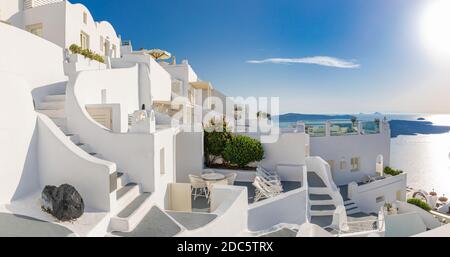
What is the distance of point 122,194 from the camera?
7465mm

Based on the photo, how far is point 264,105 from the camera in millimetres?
18781

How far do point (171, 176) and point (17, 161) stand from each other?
536 centimetres

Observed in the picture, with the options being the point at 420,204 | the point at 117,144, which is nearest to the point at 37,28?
the point at 117,144

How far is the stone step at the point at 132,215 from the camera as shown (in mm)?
6305

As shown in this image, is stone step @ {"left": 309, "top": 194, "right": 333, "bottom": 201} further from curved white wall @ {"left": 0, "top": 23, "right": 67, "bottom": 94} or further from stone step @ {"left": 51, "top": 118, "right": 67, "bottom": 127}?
curved white wall @ {"left": 0, "top": 23, "right": 67, "bottom": 94}

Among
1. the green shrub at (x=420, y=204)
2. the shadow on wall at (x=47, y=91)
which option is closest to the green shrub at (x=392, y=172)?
the green shrub at (x=420, y=204)

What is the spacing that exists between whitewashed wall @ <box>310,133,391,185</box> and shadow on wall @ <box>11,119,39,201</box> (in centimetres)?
1916

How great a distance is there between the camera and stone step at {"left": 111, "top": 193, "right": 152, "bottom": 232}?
20.7ft

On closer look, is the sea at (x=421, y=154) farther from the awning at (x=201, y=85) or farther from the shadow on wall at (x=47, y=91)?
the shadow on wall at (x=47, y=91)

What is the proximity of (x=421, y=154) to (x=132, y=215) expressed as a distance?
83.0 m

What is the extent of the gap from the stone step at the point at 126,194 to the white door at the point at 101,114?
9.65ft

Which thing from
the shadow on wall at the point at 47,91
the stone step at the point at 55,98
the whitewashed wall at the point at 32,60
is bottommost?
the stone step at the point at 55,98

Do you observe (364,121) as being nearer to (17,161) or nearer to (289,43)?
(289,43)
